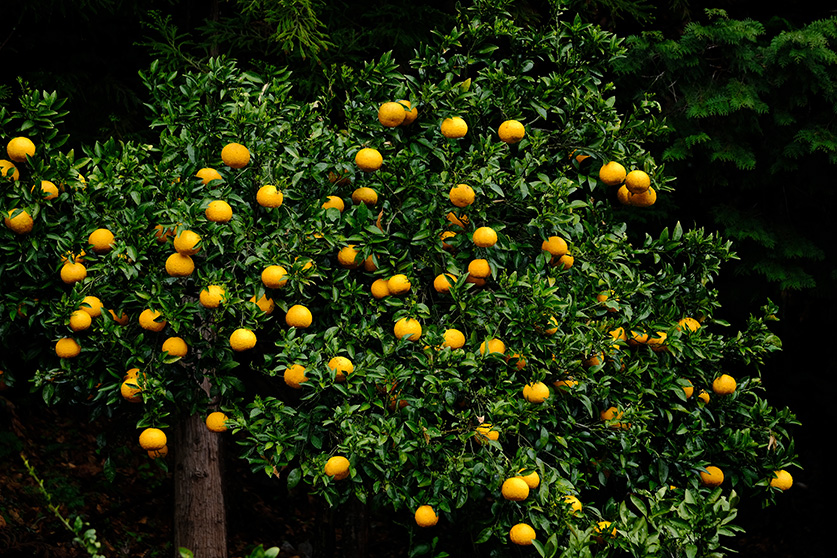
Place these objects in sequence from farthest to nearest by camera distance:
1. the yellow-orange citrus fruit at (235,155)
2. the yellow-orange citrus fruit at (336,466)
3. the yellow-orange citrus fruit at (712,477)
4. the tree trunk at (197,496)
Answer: the tree trunk at (197,496)
the yellow-orange citrus fruit at (712,477)
the yellow-orange citrus fruit at (235,155)
the yellow-orange citrus fruit at (336,466)

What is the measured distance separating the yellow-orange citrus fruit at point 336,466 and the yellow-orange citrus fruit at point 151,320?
79 cm

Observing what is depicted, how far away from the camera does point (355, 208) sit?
9.93 feet

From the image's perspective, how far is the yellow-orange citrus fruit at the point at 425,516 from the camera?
2641 mm

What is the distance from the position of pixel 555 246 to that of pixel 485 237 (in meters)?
0.37

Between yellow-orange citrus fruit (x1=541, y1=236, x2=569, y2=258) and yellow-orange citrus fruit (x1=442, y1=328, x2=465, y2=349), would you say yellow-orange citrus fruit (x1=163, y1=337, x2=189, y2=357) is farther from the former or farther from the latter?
yellow-orange citrus fruit (x1=541, y1=236, x2=569, y2=258)

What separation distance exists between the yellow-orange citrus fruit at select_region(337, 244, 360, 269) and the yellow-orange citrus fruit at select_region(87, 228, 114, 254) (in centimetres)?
84

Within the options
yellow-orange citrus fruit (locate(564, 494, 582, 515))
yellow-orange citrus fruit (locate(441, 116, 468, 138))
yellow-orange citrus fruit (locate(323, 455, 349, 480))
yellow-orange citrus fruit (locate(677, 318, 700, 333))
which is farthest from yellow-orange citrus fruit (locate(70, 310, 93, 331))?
yellow-orange citrus fruit (locate(677, 318, 700, 333))

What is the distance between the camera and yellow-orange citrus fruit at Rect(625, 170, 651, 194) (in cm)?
312

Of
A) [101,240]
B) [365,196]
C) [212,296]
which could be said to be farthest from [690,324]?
[101,240]

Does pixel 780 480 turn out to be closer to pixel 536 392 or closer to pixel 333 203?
pixel 536 392

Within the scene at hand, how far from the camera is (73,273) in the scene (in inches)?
108

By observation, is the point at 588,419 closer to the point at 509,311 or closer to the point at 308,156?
the point at 509,311

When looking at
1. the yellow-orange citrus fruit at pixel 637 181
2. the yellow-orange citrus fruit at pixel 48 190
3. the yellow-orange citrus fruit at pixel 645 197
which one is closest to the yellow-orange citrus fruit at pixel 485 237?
the yellow-orange citrus fruit at pixel 637 181

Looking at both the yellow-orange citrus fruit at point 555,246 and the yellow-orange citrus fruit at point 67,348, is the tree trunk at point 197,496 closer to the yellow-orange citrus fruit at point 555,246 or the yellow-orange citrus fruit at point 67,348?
the yellow-orange citrus fruit at point 67,348
